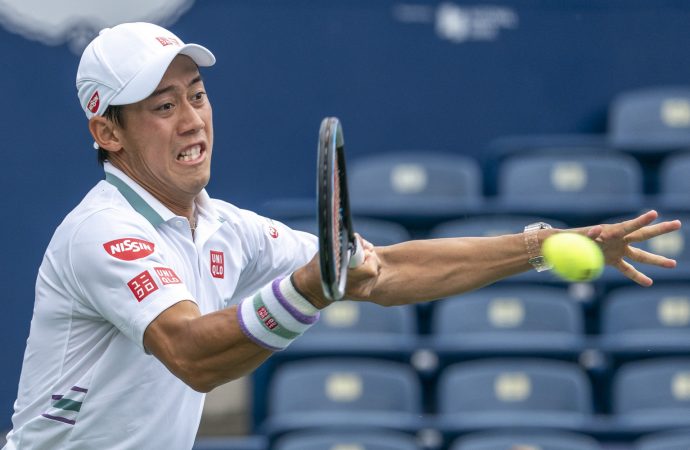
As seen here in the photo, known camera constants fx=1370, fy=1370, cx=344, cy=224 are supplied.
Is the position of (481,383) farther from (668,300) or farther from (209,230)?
(209,230)

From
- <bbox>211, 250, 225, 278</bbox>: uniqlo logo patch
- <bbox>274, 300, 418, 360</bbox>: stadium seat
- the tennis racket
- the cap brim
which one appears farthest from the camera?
<bbox>274, 300, 418, 360</bbox>: stadium seat

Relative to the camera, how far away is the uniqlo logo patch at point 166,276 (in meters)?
3.08

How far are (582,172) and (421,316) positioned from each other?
1.26 meters

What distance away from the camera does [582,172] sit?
7332 mm

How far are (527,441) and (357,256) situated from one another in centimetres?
260

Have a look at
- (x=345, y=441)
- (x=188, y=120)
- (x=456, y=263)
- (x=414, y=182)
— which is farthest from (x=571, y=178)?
(x=188, y=120)

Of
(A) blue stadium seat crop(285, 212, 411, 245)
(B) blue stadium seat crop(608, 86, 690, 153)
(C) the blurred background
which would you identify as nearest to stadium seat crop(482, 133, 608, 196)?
(C) the blurred background

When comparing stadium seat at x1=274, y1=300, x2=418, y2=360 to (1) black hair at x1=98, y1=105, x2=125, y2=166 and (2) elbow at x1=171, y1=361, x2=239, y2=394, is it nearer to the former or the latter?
(1) black hair at x1=98, y1=105, x2=125, y2=166

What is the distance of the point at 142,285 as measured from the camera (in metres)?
3.06

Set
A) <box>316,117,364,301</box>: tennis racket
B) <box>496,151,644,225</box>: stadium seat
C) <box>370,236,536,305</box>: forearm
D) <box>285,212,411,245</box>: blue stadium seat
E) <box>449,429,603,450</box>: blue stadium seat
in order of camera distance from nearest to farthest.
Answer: <box>316,117,364,301</box>: tennis racket < <box>370,236,536,305</box>: forearm < <box>449,429,603,450</box>: blue stadium seat < <box>285,212,411,245</box>: blue stadium seat < <box>496,151,644,225</box>: stadium seat

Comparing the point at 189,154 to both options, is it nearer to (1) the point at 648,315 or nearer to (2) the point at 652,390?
(2) the point at 652,390

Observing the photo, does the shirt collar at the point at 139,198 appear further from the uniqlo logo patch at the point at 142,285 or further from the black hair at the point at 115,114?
the uniqlo logo patch at the point at 142,285

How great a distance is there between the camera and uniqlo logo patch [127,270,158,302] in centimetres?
305

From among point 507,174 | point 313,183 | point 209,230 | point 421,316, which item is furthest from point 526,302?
point 209,230
